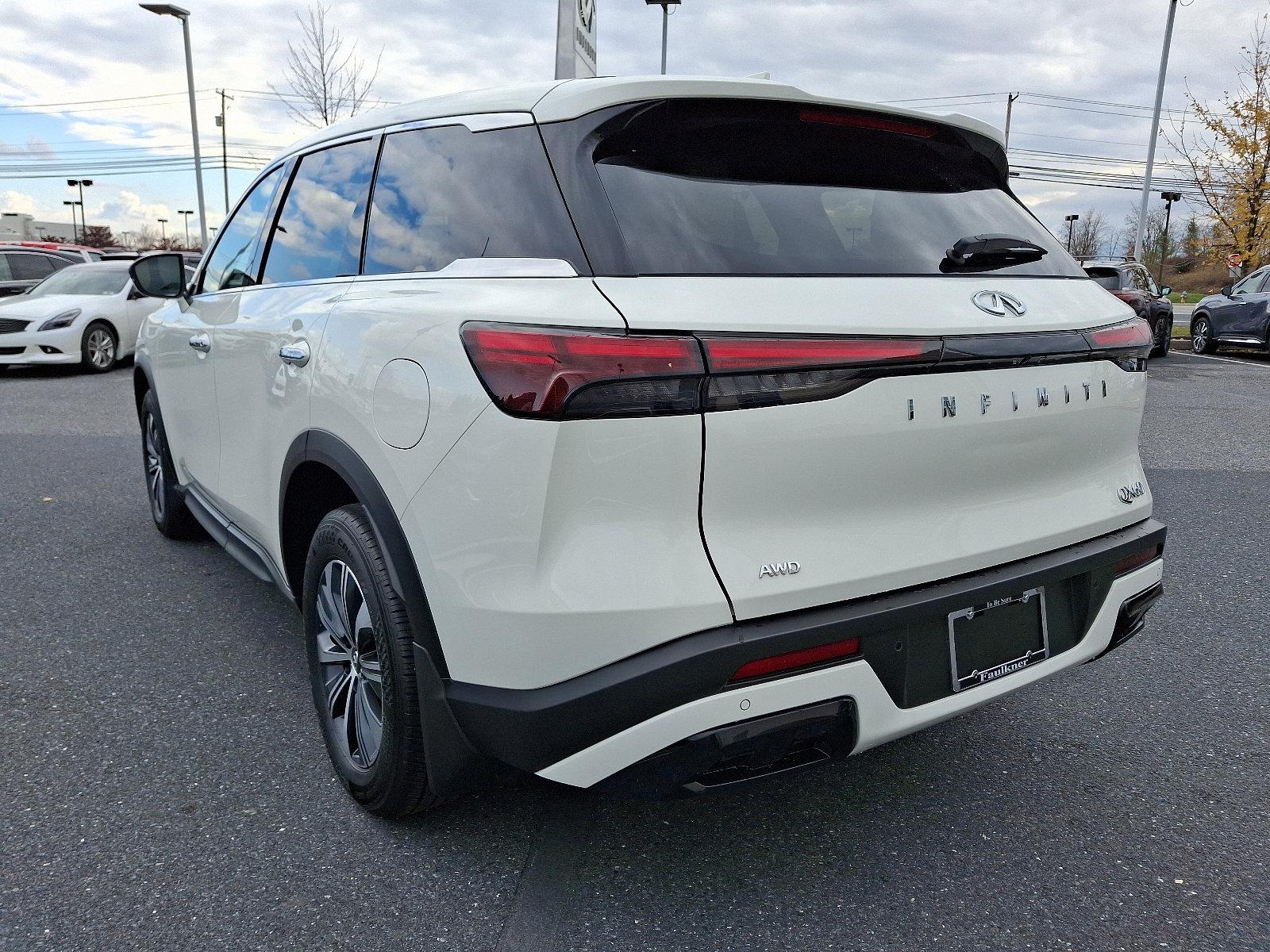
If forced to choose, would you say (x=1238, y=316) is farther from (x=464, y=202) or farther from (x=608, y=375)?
(x=608, y=375)

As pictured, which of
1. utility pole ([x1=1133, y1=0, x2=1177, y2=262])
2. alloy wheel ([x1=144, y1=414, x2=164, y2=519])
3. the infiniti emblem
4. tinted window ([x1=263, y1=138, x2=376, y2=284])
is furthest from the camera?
utility pole ([x1=1133, y1=0, x2=1177, y2=262])

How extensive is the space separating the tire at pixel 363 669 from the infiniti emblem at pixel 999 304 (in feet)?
4.68

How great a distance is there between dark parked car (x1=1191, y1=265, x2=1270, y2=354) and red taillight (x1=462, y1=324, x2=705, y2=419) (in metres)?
18.1

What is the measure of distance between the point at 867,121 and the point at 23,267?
1735 centimetres

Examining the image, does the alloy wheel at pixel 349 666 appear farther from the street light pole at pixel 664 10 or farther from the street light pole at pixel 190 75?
the street light pole at pixel 190 75

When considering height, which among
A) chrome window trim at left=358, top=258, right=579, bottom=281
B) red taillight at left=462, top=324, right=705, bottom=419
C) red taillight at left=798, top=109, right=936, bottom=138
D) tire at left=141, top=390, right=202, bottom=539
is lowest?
tire at left=141, top=390, right=202, bottom=539

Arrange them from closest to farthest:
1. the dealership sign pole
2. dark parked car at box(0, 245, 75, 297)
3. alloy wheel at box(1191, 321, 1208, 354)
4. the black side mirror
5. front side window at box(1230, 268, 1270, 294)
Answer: the black side mirror → the dealership sign pole → dark parked car at box(0, 245, 75, 297) → front side window at box(1230, 268, 1270, 294) → alloy wheel at box(1191, 321, 1208, 354)

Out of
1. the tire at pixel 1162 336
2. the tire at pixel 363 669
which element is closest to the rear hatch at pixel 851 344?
the tire at pixel 363 669

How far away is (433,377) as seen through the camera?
6.53 feet

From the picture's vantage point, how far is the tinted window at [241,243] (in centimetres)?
353

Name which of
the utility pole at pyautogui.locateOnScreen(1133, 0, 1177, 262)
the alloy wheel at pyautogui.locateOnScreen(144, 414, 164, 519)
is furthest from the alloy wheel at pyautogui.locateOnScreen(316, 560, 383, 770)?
the utility pole at pyautogui.locateOnScreen(1133, 0, 1177, 262)

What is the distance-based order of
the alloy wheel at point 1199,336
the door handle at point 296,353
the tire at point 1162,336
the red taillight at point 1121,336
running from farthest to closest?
the alloy wheel at point 1199,336 → the tire at point 1162,336 → the door handle at point 296,353 → the red taillight at point 1121,336

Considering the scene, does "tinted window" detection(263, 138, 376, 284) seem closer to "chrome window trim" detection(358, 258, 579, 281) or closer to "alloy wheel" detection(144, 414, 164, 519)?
"chrome window trim" detection(358, 258, 579, 281)

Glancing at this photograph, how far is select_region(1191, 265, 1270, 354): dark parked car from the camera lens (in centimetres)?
1666
